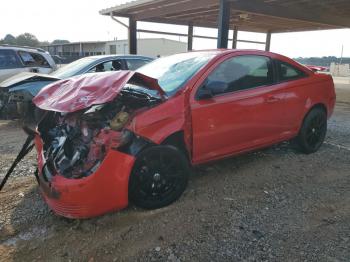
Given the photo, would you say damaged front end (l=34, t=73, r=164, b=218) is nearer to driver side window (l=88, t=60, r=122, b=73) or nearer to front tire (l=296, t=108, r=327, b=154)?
front tire (l=296, t=108, r=327, b=154)

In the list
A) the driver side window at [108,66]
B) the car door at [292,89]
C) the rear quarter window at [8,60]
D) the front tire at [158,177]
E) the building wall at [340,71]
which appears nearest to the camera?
the front tire at [158,177]

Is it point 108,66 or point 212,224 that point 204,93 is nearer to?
point 212,224

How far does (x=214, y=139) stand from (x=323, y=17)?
1099 centimetres

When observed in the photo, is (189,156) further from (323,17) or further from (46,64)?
(323,17)

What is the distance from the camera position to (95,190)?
2.94 m

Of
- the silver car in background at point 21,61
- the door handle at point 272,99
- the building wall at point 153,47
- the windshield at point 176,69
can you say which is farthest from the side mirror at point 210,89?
the building wall at point 153,47

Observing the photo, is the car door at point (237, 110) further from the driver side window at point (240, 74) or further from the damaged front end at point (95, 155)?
the damaged front end at point (95, 155)

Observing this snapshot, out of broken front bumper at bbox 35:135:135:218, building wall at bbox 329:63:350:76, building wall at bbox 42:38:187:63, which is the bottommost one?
building wall at bbox 329:63:350:76

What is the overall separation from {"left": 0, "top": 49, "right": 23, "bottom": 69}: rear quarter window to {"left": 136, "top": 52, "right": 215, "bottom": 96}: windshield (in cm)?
677

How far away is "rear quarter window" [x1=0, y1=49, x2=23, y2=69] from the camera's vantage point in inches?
383

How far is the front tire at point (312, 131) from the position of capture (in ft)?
16.5

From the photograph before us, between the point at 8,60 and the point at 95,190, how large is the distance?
8417mm

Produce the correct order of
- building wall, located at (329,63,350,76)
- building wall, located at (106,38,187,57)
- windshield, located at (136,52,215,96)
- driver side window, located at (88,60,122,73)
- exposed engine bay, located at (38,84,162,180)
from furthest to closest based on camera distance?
building wall, located at (329,63,350,76) < building wall, located at (106,38,187,57) < driver side window, located at (88,60,122,73) < windshield, located at (136,52,215,96) < exposed engine bay, located at (38,84,162,180)

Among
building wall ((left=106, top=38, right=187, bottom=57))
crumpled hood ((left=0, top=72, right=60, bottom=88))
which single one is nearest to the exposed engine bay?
crumpled hood ((left=0, top=72, right=60, bottom=88))
